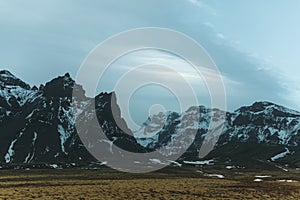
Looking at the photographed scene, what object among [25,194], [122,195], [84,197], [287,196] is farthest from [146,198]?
[287,196]

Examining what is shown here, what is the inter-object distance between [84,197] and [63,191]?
13097 mm

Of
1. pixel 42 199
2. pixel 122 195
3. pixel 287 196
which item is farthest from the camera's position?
pixel 287 196

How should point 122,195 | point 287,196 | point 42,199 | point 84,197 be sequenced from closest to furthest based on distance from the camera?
point 42,199 < point 84,197 < point 122,195 < point 287,196

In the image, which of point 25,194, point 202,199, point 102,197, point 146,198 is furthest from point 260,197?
point 25,194

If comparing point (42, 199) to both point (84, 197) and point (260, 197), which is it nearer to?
point (84, 197)

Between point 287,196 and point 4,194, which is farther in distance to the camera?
point 287,196

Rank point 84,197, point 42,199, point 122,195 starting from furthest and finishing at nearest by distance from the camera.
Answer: point 122,195
point 84,197
point 42,199

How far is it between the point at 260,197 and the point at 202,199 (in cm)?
1840

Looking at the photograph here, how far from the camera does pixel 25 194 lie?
94.4 meters

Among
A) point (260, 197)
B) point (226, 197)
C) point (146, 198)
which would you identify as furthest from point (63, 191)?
point (260, 197)

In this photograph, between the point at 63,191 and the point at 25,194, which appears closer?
the point at 25,194

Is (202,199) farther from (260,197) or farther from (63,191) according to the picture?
(63,191)

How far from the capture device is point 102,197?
93.6 m

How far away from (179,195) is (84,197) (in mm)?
26456
